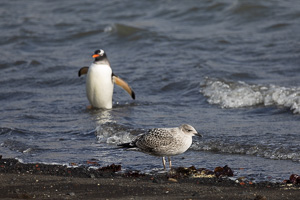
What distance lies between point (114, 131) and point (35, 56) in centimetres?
834

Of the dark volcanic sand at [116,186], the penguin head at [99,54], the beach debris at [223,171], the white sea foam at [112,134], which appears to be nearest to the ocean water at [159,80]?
the white sea foam at [112,134]

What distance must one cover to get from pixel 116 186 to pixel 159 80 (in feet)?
25.8

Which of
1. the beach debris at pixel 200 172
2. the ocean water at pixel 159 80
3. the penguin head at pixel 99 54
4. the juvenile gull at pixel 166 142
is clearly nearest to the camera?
the beach debris at pixel 200 172

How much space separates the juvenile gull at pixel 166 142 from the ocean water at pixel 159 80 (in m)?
0.41

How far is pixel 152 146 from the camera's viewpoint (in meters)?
6.98

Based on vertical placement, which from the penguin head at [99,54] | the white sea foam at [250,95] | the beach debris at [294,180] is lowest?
the beach debris at [294,180]

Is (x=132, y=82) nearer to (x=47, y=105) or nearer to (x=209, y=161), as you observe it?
(x=47, y=105)

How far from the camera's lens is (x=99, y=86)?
40.4 feet

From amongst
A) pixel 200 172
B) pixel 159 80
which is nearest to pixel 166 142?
pixel 200 172

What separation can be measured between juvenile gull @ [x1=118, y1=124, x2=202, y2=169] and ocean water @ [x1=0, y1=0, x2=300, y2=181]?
41 cm

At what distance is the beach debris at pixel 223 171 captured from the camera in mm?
6775

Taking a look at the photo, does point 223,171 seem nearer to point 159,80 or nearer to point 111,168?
point 111,168

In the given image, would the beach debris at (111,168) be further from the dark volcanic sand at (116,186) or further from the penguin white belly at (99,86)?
the penguin white belly at (99,86)

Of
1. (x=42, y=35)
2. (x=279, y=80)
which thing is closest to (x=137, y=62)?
(x=279, y=80)
